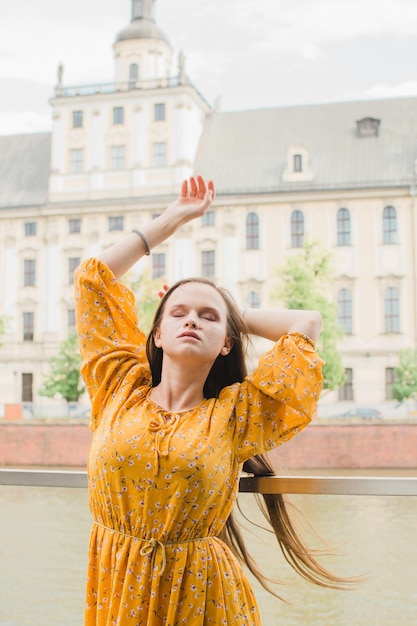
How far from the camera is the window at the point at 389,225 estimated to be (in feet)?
92.7

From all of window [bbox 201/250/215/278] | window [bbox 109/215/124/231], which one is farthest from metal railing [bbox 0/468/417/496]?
window [bbox 109/215/124/231]

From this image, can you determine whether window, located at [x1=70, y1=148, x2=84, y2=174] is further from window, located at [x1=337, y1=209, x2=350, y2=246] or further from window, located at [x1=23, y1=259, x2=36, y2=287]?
window, located at [x1=337, y1=209, x2=350, y2=246]

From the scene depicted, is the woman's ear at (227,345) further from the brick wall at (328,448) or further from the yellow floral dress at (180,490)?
the brick wall at (328,448)

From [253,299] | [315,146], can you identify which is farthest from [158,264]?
[315,146]

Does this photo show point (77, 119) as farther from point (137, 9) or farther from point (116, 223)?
point (137, 9)

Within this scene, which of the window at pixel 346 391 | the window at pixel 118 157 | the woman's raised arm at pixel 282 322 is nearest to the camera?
the woman's raised arm at pixel 282 322

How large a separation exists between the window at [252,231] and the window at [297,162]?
6.75 feet

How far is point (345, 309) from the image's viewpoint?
92.5 ft

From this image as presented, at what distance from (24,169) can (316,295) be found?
44.4ft

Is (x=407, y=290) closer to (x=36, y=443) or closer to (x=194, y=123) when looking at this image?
(x=194, y=123)

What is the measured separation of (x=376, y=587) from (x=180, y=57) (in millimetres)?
29170

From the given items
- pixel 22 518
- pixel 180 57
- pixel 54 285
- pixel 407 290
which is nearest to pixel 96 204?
pixel 54 285

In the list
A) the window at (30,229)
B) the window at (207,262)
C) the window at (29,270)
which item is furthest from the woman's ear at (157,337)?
the window at (30,229)

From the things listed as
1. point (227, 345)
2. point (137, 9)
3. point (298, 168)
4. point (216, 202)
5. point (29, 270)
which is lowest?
point (227, 345)
